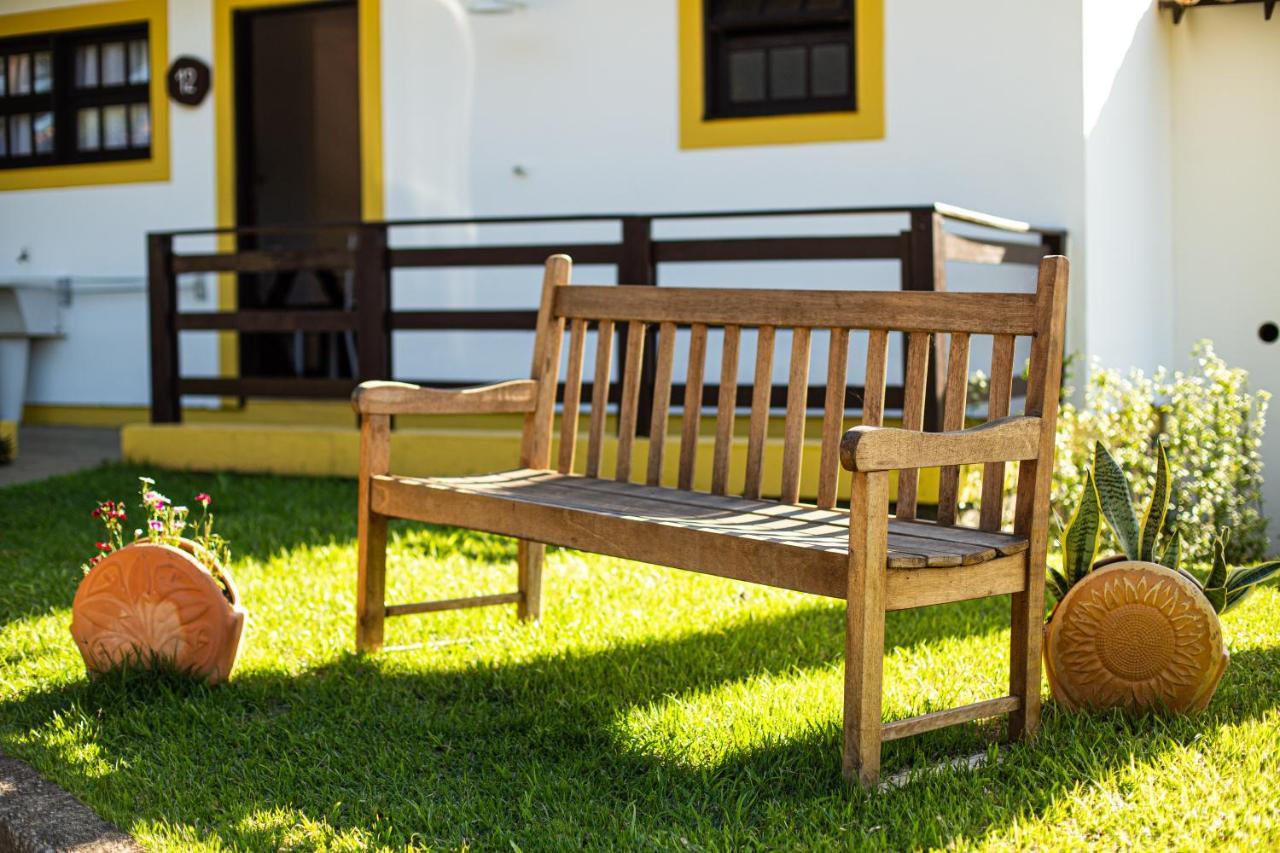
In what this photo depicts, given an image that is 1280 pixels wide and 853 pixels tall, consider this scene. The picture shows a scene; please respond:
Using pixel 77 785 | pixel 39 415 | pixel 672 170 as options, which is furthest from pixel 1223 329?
pixel 39 415

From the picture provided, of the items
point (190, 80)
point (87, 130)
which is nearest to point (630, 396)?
point (190, 80)

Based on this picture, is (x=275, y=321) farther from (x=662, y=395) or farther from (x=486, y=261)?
(x=662, y=395)

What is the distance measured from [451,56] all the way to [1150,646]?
6054 millimetres

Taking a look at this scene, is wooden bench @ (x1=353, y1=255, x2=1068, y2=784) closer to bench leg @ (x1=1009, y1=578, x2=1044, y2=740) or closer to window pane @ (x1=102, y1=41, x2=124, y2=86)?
bench leg @ (x1=1009, y1=578, x2=1044, y2=740)

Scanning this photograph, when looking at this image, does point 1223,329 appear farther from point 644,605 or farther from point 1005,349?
point 1005,349

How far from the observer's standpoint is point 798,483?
12.6ft

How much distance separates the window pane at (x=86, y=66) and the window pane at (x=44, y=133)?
341mm

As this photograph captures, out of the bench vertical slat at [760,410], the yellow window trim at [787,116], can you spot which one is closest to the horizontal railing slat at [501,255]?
the yellow window trim at [787,116]

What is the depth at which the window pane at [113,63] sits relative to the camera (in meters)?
9.79

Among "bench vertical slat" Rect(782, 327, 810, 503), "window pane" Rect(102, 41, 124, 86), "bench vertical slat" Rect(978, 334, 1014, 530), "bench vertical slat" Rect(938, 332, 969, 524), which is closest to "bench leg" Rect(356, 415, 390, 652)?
"bench vertical slat" Rect(782, 327, 810, 503)

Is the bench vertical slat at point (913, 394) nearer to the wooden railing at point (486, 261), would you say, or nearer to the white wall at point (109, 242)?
the wooden railing at point (486, 261)

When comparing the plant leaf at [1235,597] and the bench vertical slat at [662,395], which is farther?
the bench vertical slat at [662,395]

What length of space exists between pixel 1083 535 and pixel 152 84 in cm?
753

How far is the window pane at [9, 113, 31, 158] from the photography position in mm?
10211
